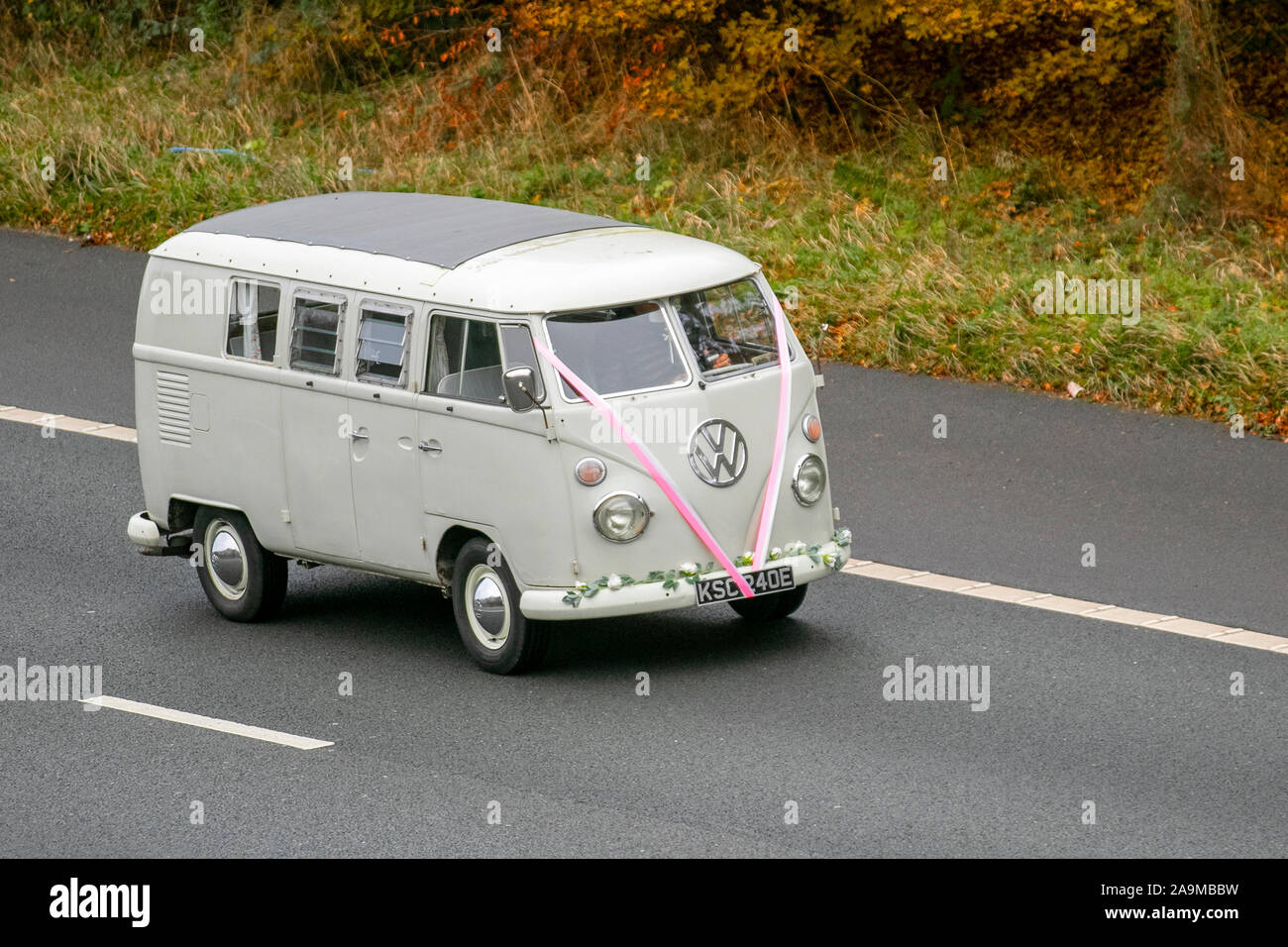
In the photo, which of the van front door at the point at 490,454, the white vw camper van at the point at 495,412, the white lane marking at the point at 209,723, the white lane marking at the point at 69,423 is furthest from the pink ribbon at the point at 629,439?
the white lane marking at the point at 69,423

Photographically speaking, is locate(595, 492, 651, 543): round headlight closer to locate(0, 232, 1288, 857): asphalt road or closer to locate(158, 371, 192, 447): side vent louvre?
locate(0, 232, 1288, 857): asphalt road

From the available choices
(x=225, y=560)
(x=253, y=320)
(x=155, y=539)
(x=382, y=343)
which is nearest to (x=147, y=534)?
(x=155, y=539)

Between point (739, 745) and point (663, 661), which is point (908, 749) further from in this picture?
point (663, 661)

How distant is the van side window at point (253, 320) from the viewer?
10398mm

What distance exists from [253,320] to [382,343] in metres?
0.90

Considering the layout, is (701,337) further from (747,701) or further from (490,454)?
(747,701)

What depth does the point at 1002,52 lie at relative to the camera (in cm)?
2047

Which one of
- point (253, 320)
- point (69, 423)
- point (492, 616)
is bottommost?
point (492, 616)

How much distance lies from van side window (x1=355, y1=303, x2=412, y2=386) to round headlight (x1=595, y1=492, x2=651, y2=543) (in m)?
1.25

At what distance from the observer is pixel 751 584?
31.7 ft

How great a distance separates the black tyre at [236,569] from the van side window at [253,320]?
2.99 feet

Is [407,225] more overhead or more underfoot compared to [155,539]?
more overhead

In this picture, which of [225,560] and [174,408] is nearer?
[174,408]

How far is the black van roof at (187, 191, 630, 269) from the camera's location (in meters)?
10.1
